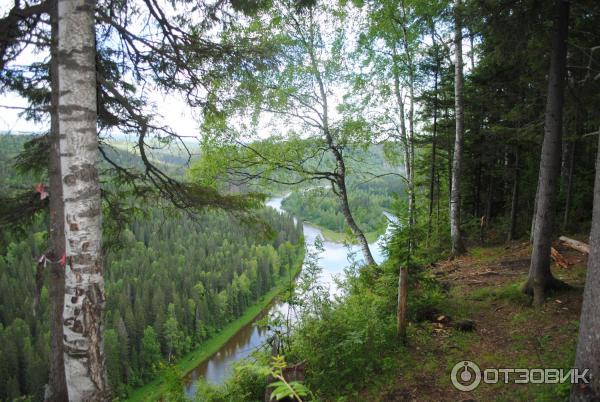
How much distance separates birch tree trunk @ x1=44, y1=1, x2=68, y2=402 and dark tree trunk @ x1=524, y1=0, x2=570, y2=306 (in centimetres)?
657

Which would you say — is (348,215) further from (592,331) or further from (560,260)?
(592,331)

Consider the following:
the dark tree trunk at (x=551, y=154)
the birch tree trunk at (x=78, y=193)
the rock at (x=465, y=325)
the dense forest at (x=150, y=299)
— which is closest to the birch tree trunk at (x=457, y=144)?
the dark tree trunk at (x=551, y=154)

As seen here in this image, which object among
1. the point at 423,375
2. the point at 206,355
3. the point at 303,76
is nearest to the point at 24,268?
the point at 206,355

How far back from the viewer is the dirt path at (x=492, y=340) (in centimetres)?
396

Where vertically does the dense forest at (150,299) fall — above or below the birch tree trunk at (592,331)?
below

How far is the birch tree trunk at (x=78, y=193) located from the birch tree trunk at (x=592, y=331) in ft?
13.2

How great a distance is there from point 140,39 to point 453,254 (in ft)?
33.5

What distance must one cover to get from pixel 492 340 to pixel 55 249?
5.59m

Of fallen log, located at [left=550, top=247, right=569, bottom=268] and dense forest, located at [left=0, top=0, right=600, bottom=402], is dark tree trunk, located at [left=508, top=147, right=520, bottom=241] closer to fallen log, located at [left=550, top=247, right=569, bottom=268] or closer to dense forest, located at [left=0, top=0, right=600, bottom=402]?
dense forest, located at [left=0, top=0, right=600, bottom=402]

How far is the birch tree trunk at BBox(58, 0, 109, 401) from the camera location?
2467 millimetres

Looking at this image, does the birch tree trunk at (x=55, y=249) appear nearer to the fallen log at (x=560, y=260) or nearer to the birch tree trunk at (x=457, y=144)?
the birch tree trunk at (x=457, y=144)

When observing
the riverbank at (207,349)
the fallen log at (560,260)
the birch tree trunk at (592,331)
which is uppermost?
the birch tree trunk at (592,331)

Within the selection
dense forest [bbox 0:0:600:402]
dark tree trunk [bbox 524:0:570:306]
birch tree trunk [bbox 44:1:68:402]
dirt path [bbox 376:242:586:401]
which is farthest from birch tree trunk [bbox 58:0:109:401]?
dark tree trunk [bbox 524:0:570:306]

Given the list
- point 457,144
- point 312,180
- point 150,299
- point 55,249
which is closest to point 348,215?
point 312,180
